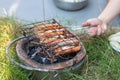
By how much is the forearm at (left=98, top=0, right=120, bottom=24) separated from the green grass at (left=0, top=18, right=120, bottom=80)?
6.1 inches

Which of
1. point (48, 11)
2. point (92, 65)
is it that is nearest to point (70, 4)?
point (48, 11)

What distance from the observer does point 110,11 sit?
2.05 m

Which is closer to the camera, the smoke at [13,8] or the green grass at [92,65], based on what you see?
the green grass at [92,65]

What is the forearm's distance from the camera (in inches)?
79.0

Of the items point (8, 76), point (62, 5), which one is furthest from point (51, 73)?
→ point (62, 5)

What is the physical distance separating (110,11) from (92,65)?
0.39 meters

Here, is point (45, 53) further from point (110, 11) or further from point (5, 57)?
point (110, 11)

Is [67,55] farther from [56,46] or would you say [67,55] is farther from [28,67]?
[28,67]

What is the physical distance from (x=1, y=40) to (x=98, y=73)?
2.30 feet

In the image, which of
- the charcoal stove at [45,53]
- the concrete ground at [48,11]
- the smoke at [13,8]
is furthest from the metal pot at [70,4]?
the charcoal stove at [45,53]

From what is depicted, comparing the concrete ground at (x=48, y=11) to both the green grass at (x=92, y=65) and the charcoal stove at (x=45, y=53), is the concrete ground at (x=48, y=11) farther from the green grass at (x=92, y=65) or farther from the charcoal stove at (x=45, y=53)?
the charcoal stove at (x=45, y=53)

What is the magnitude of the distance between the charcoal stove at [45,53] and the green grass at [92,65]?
0.29ft

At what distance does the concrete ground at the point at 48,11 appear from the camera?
2.36m

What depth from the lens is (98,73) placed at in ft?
6.23
